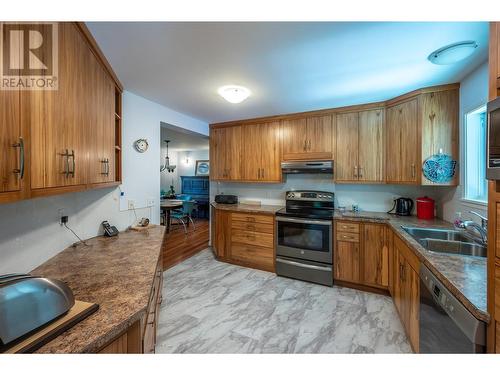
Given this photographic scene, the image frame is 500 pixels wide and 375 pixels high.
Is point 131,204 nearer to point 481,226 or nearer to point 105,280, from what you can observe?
point 105,280

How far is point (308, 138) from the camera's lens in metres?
3.12

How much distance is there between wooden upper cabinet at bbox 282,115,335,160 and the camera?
2990 mm

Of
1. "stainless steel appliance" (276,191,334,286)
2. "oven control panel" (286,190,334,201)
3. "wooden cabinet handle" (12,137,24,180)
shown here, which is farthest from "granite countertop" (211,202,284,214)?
"wooden cabinet handle" (12,137,24,180)

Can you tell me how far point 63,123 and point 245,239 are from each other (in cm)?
261

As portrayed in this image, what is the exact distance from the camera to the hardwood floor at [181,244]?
145 inches

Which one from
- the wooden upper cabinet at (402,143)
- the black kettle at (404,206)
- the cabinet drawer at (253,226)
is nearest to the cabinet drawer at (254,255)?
the cabinet drawer at (253,226)

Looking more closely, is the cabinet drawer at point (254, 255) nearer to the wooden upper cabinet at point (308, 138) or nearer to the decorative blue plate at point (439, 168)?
the wooden upper cabinet at point (308, 138)

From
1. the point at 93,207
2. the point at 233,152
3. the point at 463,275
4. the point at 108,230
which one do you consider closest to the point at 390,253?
the point at 463,275

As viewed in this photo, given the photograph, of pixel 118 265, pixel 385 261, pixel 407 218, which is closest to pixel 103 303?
pixel 118 265

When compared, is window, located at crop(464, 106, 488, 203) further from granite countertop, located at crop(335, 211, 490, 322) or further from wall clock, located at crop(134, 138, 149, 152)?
→ wall clock, located at crop(134, 138, 149, 152)

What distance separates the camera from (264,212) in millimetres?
3107

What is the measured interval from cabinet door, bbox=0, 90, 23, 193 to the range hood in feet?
9.10

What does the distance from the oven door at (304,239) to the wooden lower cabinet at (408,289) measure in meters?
0.77
